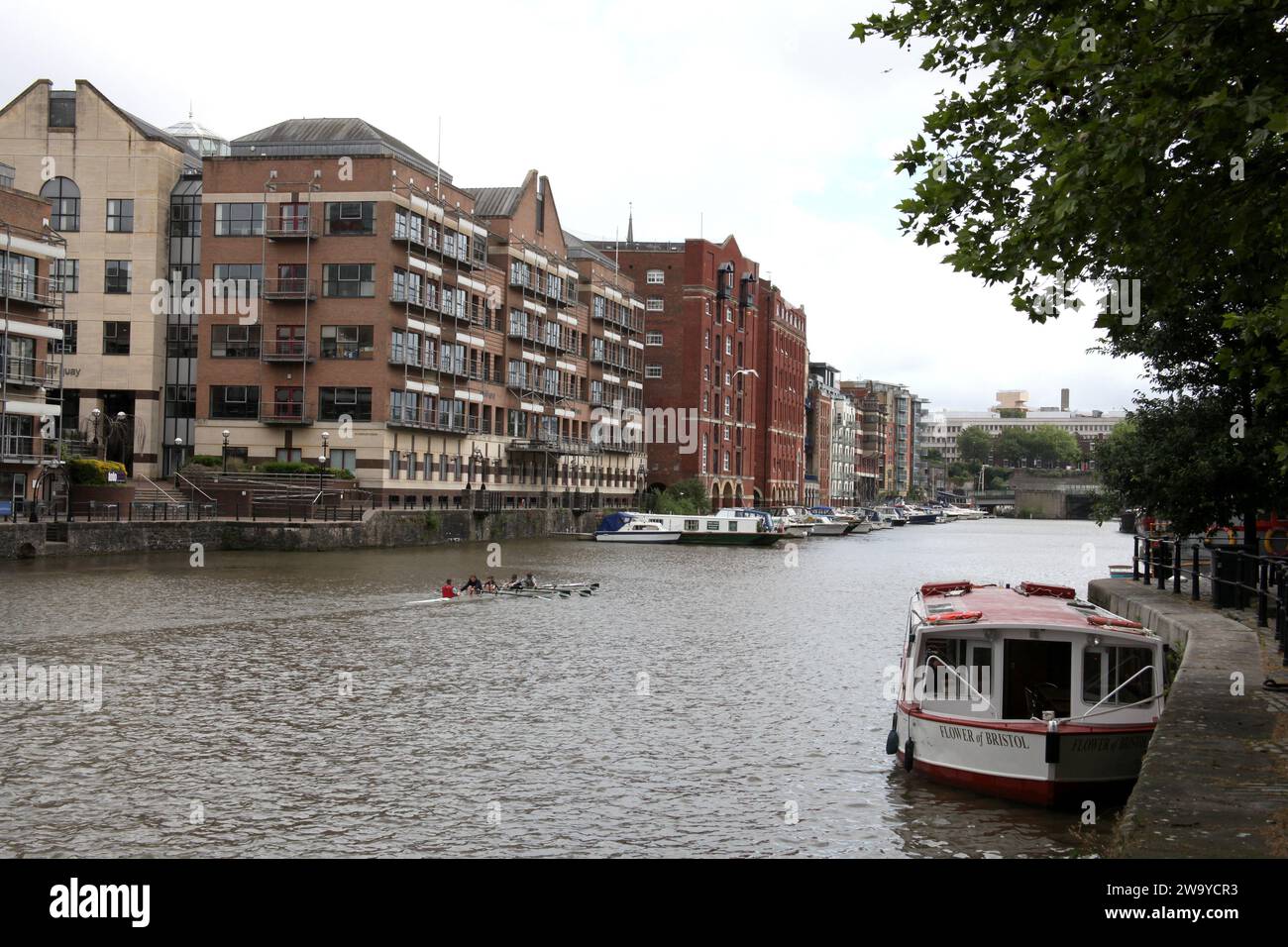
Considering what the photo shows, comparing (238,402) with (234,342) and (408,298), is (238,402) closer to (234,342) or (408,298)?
(234,342)

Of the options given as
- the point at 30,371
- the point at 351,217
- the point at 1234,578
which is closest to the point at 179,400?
the point at 351,217

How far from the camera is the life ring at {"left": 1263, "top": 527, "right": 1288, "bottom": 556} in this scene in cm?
3094

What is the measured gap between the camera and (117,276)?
79.9m

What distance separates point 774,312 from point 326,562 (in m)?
103

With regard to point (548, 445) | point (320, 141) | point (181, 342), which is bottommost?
point (548, 445)

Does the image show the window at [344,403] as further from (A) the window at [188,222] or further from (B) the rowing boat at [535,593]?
(B) the rowing boat at [535,593]

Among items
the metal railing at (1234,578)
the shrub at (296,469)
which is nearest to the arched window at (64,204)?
the shrub at (296,469)

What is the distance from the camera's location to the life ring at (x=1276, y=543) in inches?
1218

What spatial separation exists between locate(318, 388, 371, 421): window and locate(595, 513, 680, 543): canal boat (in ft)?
71.8

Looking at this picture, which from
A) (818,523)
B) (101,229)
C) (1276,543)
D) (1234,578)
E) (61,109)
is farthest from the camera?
(818,523)

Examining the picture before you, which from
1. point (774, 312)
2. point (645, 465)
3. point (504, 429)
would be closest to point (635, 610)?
point (504, 429)

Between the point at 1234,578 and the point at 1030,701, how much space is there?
470 inches

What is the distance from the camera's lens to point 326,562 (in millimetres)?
56406

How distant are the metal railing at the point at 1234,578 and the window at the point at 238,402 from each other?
54.1 m
